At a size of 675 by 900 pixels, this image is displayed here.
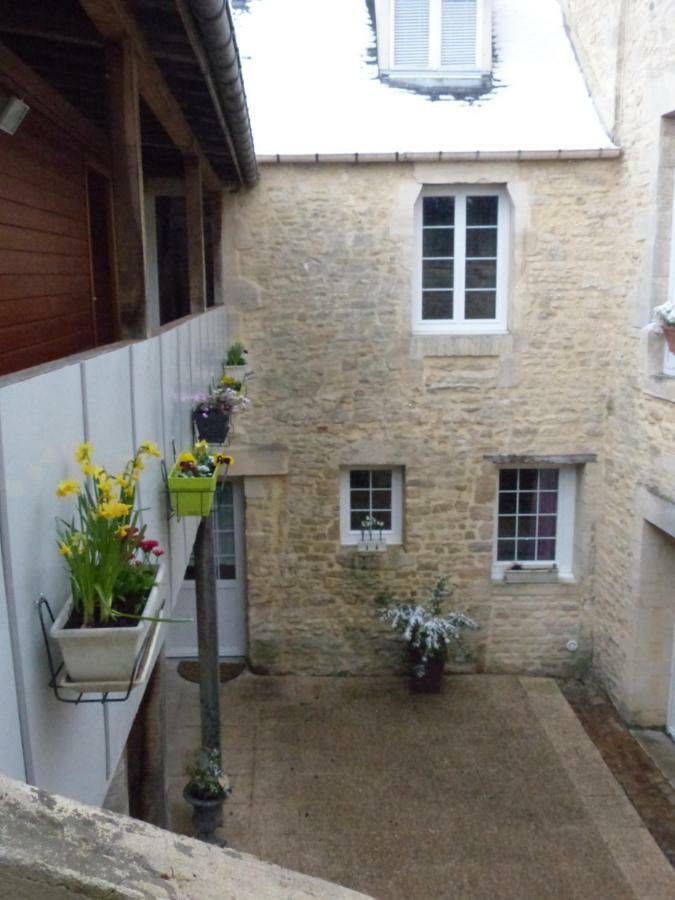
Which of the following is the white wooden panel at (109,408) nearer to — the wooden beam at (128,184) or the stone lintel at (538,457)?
the wooden beam at (128,184)

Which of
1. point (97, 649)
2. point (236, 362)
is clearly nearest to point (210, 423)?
point (236, 362)

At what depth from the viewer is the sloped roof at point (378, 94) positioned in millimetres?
7598

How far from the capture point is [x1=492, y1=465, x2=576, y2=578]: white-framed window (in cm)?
847

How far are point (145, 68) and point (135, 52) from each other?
0.80 ft

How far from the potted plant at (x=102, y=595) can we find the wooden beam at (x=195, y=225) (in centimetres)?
346

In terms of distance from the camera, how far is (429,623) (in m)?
8.06

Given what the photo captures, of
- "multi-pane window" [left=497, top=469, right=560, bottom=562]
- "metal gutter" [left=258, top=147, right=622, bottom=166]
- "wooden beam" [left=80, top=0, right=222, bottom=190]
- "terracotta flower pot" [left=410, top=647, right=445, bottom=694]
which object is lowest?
"terracotta flower pot" [left=410, top=647, right=445, bottom=694]

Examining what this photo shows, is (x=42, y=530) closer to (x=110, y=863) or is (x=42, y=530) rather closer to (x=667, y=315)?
(x=110, y=863)

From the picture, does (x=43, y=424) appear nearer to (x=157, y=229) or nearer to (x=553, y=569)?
(x=157, y=229)

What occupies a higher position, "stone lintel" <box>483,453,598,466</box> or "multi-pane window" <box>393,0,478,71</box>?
"multi-pane window" <box>393,0,478,71</box>

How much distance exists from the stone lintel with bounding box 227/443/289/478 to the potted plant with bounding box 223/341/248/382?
3.01ft

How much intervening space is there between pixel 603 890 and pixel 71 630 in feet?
16.8

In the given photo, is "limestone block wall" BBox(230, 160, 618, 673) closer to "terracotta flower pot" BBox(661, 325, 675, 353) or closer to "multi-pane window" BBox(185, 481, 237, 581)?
"multi-pane window" BBox(185, 481, 237, 581)

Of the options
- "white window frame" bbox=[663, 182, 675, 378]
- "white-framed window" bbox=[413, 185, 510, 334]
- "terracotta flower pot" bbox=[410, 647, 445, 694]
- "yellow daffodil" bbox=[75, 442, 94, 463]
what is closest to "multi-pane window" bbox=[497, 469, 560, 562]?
"terracotta flower pot" bbox=[410, 647, 445, 694]
